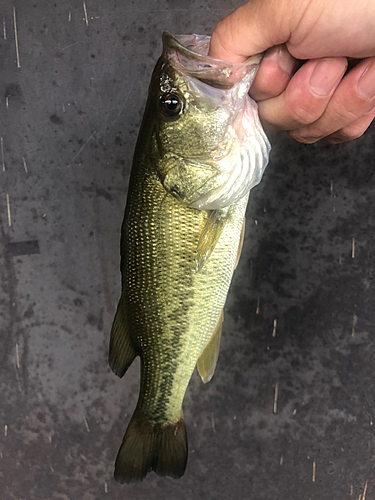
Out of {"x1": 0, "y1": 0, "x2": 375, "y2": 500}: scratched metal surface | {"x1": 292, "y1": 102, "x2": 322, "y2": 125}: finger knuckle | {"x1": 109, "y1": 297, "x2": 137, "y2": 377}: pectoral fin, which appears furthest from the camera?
{"x1": 0, "y1": 0, "x2": 375, "y2": 500}: scratched metal surface

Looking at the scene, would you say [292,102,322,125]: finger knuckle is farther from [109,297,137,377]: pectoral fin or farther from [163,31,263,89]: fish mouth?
[109,297,137,377]: pectoral fin

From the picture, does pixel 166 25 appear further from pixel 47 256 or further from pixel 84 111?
pixel 47 256

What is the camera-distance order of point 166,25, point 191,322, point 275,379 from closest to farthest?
point 191,322 < point 166,25 < point 275,379

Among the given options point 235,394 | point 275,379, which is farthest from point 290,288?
point 235,394

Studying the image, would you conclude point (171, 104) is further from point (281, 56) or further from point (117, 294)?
point (117, 294)

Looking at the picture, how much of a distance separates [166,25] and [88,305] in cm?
108

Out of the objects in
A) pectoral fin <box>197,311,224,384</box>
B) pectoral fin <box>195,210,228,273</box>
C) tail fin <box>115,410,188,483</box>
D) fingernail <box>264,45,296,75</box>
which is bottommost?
tail fin <box>115,410,188,483</box>

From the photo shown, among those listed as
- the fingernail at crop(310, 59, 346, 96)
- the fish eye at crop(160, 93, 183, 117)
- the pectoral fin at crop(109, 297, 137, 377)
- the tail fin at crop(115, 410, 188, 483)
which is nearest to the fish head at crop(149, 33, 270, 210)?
the fish eye at crop(160, 93, 183, 117)

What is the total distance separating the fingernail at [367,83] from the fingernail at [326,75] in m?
0.05

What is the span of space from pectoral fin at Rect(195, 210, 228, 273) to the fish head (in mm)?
31

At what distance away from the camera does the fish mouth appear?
0.64 meters

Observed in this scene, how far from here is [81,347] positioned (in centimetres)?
133

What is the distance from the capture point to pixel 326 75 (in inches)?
26.8

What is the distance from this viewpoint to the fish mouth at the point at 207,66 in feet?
2.11
